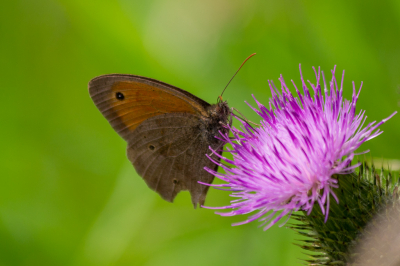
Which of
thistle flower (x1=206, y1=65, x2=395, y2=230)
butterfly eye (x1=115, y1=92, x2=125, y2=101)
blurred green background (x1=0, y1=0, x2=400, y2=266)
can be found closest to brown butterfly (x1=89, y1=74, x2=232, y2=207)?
butterfly eye (x1=115, y1=92, x2=125, y2=101)

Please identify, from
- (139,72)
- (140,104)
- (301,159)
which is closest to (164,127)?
(140,104)

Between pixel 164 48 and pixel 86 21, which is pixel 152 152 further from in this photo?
pixel 86 21

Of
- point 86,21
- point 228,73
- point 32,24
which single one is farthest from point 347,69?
point 32,24

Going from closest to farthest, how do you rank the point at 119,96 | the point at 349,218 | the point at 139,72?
the point at 349,218
the point at 119,96
the point at 139,72

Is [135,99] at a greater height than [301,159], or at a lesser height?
greater

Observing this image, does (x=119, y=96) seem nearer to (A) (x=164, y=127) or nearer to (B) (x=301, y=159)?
(A) (x=164, y=127)

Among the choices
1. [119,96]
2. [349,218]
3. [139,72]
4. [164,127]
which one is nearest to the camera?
[349,218]

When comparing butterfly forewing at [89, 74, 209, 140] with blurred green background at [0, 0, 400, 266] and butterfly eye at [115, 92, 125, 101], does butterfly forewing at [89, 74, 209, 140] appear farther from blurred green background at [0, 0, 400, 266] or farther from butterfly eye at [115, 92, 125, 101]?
blurred green background at [0, 0, 400, 266]

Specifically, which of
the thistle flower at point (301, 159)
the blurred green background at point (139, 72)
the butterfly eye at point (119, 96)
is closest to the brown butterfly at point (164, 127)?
the butterfly eye at point (119, 96)

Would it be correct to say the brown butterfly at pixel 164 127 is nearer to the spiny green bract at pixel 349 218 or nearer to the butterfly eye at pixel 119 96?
the butterfly eye at pixel 119 96
